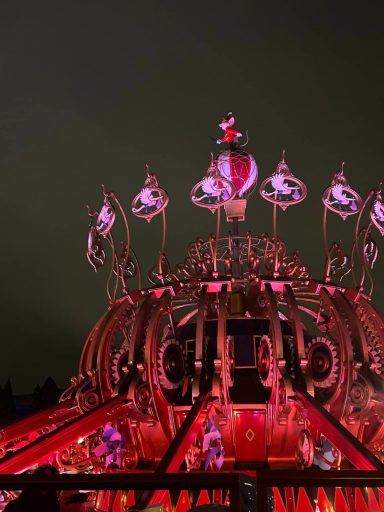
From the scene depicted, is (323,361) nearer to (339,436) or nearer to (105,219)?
(339,436)

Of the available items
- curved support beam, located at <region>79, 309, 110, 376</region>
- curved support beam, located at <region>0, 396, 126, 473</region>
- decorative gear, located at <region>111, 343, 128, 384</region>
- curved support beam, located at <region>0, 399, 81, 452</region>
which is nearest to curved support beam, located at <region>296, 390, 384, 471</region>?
curved support beam, located at <region>0, 396, 126, 473</region>

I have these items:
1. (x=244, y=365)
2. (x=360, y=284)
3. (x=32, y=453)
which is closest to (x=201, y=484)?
(x=32, y=453)

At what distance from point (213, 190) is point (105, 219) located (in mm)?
2279

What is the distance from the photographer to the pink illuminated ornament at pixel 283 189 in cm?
1152

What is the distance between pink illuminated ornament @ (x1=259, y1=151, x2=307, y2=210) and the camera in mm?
11523

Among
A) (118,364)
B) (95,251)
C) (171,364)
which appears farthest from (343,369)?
(95,251)

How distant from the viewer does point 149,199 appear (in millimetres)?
12070

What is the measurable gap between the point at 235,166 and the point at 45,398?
2305 cm

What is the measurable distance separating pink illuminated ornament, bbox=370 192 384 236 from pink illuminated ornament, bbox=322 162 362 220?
0.28 m

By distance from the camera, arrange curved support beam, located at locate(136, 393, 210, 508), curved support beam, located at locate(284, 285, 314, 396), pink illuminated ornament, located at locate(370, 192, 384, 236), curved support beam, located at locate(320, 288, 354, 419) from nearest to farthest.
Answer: curved support beam, located at locate(136, 393, 210, 508)
curved support beam, located at locate(284, 285, 314, 396)
curved support beam, located at locate(320, 288, 354, 419)
pink illuminated ornament, located at locate(370, 192, 384, 236)

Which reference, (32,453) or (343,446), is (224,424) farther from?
(32,453)

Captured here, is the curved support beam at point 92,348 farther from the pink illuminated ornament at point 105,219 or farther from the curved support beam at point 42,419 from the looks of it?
the pink illuminated ornament at point 105,219

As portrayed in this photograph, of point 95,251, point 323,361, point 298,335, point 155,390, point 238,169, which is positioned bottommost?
point 155,390

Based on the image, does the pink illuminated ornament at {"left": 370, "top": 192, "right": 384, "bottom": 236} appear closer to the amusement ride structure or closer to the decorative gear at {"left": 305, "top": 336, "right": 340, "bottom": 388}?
the amusement ride structure
